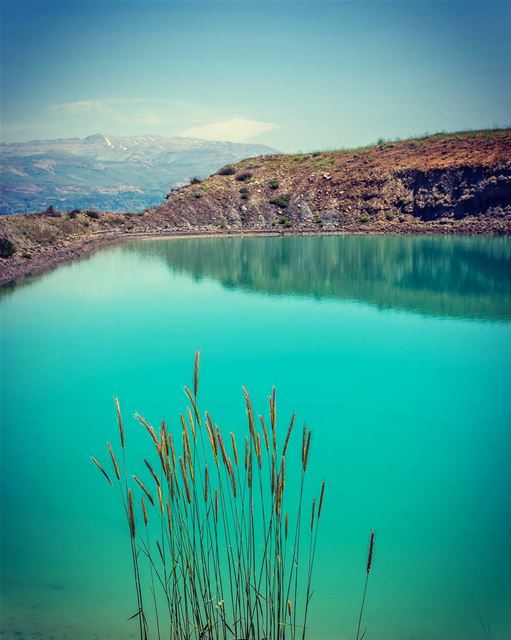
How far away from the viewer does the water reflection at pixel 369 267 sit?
1409 centimetres

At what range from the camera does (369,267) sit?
18.7 metres

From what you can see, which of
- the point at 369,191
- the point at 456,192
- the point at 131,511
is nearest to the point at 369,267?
the point at 456,192

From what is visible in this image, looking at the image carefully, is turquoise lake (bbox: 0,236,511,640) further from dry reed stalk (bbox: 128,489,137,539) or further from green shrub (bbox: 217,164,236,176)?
green shrub (bbox: 217,164,236,176)

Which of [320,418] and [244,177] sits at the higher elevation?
[244,177]


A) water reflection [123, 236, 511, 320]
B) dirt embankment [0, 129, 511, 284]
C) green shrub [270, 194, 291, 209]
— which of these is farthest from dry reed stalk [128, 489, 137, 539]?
green shrub [270, 194, 291, 209]

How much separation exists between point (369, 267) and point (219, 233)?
11207 millimetres

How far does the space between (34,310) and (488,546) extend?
1077 cm

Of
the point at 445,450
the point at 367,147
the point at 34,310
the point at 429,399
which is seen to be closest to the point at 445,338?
the point at 429,399

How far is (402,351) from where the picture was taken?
993cm

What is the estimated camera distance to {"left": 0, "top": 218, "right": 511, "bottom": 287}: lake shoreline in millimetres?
20250

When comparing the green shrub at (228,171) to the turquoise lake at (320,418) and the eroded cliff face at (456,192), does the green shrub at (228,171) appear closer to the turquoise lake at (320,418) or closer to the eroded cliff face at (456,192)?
the eroded cliff face at (456,192)

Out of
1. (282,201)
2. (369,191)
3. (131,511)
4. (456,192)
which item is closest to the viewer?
(131,511)

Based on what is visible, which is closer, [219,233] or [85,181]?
[219,233]

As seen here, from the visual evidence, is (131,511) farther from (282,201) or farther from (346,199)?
(282,201)
